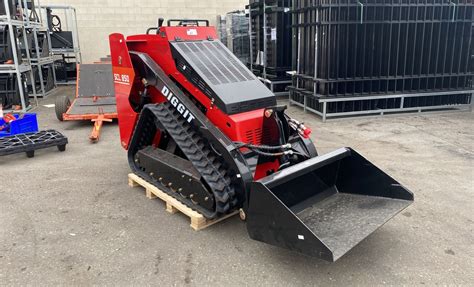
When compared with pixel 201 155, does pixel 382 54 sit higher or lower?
higher

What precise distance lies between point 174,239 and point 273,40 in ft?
22.5

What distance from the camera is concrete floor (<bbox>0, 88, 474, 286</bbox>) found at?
105 inches

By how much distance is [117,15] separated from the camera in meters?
12.9

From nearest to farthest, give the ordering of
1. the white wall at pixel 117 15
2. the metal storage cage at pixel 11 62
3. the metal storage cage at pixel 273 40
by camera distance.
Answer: the metal storage cage at pixel 11 62, the metal storage cage at pixel 273 40, the white wall at pixel 117 15

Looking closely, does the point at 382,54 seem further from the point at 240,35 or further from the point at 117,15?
the point at 117,15

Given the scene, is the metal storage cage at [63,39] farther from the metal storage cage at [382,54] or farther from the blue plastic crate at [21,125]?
the metal storage cage at [382,54]

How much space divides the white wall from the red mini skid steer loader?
9502 millimetres

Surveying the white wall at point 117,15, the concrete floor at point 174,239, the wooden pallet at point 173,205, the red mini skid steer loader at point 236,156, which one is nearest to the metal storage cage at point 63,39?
the white wall at point 117,15

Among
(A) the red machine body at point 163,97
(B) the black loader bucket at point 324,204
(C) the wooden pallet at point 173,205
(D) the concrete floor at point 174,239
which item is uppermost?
(A) the red machine body at point 163,97

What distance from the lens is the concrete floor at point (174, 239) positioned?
268 centimetres

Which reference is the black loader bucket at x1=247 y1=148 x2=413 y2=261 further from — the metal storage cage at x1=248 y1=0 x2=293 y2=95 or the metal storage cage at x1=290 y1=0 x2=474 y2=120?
the metal storage cage at x1=248 y1=0 x2=293 y2=95

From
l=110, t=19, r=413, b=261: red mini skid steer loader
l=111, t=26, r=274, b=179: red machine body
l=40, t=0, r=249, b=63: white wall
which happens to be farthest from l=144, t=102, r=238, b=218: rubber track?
l=40, t=0, r=249, b=63: white wall

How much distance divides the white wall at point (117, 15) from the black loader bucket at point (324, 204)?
447 inches

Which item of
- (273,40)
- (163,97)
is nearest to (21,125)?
(163,97)
